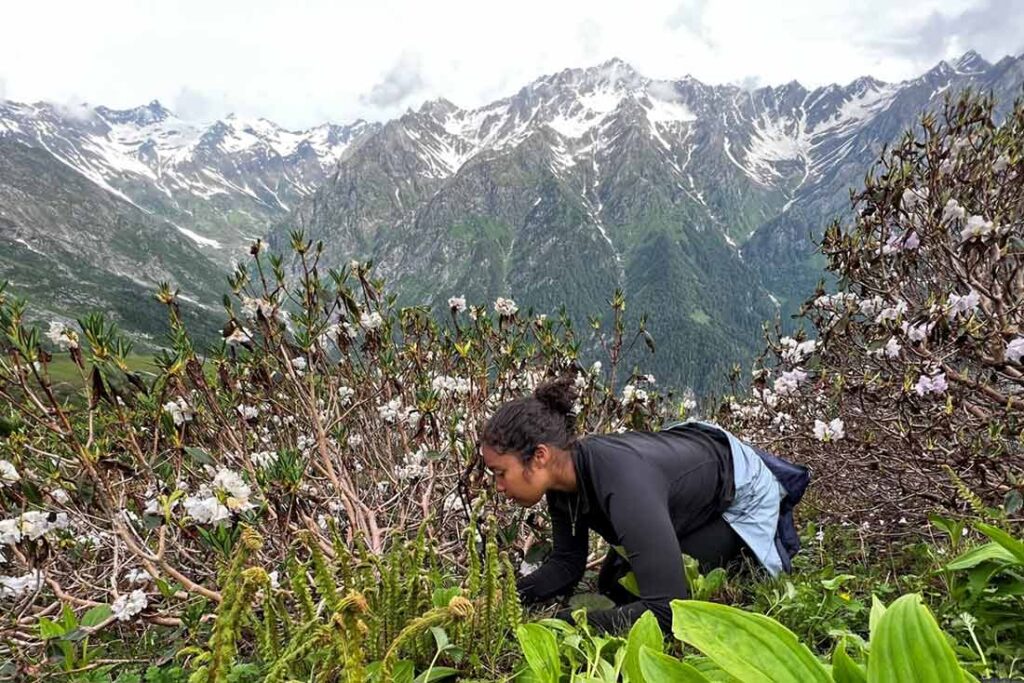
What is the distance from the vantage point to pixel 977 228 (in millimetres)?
3707

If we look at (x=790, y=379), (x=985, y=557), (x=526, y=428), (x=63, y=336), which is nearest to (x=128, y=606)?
(x=63, y=336)

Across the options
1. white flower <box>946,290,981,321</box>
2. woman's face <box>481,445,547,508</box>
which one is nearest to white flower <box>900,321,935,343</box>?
white flower <box>946,290,981,321</box>

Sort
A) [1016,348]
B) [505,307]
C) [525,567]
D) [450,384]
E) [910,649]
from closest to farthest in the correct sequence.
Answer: [910,649] < [1016,348] < [525,567] < [450,384] < [505,307]

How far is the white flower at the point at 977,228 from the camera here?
12.0ft

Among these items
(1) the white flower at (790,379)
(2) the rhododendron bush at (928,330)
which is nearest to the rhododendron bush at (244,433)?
(1) the white flower at (790,379)

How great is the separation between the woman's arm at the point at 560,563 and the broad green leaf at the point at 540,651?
43.6 inches

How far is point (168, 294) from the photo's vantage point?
3.80 meters

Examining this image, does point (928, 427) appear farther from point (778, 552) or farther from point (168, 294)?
point (168, 294)

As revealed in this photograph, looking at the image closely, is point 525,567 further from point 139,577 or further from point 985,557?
point 985,557

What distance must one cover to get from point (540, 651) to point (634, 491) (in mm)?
939

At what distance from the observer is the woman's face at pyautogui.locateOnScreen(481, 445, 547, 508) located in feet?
8.93

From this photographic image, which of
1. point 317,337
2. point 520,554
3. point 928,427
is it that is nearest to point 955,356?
point 928,427

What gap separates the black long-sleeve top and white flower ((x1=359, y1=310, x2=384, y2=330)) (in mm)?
1930

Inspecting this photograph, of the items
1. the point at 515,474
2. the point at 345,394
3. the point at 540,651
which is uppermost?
the point at 515,474
